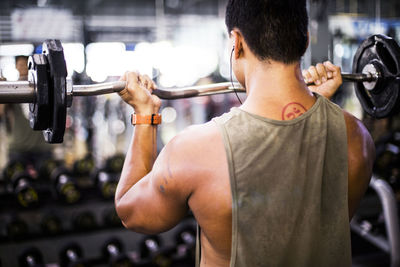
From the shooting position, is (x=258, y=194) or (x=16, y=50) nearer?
(x=258, y=194)

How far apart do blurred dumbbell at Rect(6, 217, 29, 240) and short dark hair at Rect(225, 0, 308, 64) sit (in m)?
2.80

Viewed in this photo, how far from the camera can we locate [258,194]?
2.59 feet

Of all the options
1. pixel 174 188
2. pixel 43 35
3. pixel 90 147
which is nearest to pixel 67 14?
pixel 43 35

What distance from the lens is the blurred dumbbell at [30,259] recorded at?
9.14ft

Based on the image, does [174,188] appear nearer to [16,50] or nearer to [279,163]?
[279,163]

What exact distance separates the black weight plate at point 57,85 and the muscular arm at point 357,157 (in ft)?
2.17

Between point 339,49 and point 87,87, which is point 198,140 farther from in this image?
point 339,49

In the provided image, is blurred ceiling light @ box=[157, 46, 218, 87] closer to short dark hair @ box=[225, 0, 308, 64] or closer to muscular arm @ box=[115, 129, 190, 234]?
muscular arm @ box=[115, 129, 190, 234]

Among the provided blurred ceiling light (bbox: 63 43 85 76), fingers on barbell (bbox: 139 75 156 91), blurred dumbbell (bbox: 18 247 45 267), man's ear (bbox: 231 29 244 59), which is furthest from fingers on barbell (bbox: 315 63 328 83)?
blurred ceiling light (bbox: 63 43 85 76)

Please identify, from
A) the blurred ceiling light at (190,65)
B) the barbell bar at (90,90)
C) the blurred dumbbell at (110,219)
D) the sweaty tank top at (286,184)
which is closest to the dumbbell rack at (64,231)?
the blurred dumbbell at (110,219)

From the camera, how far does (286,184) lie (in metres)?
0.80

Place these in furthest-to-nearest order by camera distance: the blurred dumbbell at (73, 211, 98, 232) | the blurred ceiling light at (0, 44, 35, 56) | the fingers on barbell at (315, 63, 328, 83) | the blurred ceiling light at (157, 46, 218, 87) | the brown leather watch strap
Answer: the blurred ceiling light at (157, 46, 218, 87)
the blurred ceiling light at (0, 44, 35, 56)
the blurred dumbbell at (73, 211, 98, 232)
the fingers on barbell at (315, 63, 328, 83)
the brown leather watch strap

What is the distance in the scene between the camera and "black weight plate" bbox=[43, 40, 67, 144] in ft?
2.84

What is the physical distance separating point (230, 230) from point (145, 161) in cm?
32
